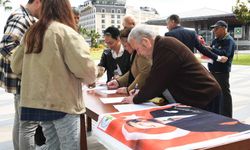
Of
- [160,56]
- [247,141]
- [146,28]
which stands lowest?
[247,141]

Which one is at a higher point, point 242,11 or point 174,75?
point 242,11

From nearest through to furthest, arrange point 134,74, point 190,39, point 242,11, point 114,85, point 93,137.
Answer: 1. point 134,74
2. point 114,85
3. point 93,137
4. point 190,39
5. point 242,11

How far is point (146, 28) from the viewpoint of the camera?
6.57ft

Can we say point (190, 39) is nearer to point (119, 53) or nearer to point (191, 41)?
point (191, 41)

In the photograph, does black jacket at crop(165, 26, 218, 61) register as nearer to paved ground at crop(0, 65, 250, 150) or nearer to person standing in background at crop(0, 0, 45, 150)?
paved ground at crop(0, 65, 250, 150)

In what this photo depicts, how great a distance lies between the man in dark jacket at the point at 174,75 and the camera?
1.87m

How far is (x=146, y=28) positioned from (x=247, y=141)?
101 cm

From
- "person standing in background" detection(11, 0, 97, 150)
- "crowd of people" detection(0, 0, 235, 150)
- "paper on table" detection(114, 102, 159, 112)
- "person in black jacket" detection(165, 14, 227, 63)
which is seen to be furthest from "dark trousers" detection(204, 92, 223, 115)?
"person in black jacket" detection(165, 14, 227, 63)

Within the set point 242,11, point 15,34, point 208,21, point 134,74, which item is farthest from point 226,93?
point 208,21

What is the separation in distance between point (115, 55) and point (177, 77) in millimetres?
1380

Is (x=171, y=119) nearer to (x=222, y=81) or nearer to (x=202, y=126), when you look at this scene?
(x=202, y=126)

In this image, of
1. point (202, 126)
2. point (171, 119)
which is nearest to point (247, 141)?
point (202, 126)

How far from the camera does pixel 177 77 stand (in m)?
1.92

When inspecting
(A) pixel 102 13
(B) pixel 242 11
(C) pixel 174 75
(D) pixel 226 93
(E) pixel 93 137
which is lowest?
(E) pixel 93 137
